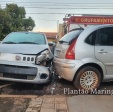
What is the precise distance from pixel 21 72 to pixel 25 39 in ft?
5.90

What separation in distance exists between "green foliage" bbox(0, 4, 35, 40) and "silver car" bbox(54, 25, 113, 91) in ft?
69.7

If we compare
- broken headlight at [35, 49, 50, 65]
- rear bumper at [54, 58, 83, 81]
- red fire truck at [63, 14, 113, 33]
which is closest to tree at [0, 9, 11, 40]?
red fire truck at [63, 14, 113, 33]

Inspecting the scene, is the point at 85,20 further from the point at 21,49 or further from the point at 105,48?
the point at 21,49

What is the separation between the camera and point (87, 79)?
6043 millimetres

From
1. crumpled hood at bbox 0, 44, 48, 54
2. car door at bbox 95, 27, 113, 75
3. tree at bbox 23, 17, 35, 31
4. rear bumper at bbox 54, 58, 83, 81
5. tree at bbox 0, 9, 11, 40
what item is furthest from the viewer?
tree at bbox 23, 17, 35, 31

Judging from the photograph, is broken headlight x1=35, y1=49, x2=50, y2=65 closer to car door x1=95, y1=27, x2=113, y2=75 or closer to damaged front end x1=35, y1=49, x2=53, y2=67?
damaged front end x1=35, y1=49, x2=53, y2=67

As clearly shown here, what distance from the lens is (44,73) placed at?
19.7 feet

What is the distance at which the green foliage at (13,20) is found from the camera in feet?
90.5

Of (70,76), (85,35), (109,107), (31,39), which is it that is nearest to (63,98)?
(70,76)

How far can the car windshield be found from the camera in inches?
287

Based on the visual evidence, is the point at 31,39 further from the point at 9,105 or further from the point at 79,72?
the point at 9,105

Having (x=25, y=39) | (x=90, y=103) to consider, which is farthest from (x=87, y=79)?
(x=25, y=39)

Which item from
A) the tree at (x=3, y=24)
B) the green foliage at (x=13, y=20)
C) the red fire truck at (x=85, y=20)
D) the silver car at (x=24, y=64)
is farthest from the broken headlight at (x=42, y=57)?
the tree at (x=3, y=24)

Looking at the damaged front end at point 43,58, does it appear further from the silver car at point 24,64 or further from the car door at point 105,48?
the car door at point 105,48
